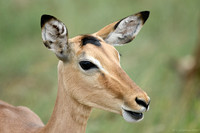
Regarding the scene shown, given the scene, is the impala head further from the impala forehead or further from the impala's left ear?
the impala's left ear

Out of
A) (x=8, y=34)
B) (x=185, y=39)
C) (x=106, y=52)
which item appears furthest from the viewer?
(x=185, y=39)

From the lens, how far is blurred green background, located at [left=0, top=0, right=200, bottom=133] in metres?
6.00

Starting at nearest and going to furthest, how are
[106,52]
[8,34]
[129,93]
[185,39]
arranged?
[129,93]
[106,52]
[8,34]
[185,39]

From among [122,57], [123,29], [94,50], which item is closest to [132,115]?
[94,50]

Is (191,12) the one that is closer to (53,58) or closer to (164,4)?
(164,4)

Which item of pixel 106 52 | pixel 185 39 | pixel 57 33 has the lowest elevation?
pixel 185 39

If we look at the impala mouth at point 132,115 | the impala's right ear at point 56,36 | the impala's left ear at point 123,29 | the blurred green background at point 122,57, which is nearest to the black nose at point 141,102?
the impala mouth at point 132,115

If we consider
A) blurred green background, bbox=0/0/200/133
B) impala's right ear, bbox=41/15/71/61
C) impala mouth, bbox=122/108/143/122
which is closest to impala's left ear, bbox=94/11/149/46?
impala's right ear, bbox=41/15/71/61

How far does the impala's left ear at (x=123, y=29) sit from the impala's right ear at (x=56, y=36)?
0.48m

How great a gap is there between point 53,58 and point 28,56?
0.49 metres

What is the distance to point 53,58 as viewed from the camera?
8.51 m

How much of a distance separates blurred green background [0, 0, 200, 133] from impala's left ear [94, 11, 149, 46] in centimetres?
169

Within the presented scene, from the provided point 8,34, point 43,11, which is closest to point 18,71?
point 8,34

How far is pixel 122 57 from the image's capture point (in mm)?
8680
